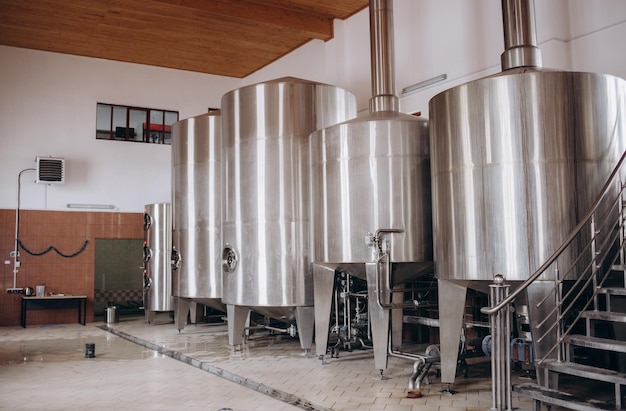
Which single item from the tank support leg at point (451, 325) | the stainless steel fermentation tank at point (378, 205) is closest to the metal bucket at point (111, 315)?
the stainless steel fermentation tank at point (378, 205)

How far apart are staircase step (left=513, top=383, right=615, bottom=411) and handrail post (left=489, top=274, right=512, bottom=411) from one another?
7.0 inches

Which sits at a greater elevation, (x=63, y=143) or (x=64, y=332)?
(x=63, y=143)

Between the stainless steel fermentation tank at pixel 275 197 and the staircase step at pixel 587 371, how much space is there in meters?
3.56

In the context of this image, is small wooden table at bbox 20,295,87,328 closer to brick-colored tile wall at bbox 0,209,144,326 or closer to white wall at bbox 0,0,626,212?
brick-colored tile wall at bbox 0,209,144,326

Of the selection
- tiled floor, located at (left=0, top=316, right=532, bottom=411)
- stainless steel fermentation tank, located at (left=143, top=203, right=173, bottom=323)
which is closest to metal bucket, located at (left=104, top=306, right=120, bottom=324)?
stainless steel fermentation tank, located at (left=143, top=203, right=173, bottom=323)

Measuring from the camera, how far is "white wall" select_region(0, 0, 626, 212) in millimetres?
8359

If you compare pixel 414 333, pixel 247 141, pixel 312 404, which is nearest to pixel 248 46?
pixel 247 141

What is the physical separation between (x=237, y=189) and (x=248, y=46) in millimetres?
5609

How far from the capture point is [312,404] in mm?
4977

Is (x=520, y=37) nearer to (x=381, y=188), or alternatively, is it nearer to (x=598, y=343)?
(x=381, y=188)

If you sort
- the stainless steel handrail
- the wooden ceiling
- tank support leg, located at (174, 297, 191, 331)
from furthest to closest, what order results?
1. the wooden ceiling
2. tank support leg, located at (174, 297, 191, 331)
3. the stainless steel handrail

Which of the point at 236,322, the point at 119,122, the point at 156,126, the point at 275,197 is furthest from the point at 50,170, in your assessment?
the point at 275,197

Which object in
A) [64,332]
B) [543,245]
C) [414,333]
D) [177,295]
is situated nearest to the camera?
[543,245]

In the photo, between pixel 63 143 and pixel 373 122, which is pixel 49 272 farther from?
pixel 373 122
